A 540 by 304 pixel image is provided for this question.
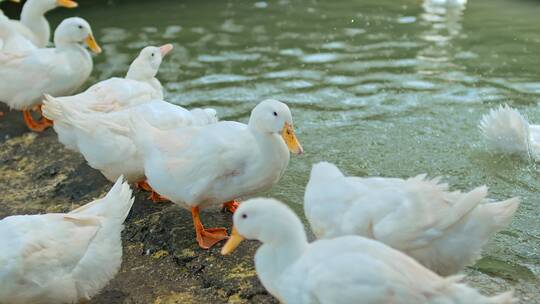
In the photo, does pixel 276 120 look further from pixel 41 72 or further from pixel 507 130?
pixel 41 72

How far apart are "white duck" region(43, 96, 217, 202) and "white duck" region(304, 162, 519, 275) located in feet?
5.34

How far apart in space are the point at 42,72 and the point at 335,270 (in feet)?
14.5

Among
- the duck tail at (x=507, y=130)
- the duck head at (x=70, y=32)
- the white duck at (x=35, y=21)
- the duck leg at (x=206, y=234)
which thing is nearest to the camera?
the duck leg at (x=206, y=234)

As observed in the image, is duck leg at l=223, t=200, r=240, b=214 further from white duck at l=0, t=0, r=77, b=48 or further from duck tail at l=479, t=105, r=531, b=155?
white duck at l=0, t=0, r=77, b=48

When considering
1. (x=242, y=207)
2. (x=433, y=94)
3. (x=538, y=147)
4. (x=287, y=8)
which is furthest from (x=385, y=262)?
(x=287, y=8)

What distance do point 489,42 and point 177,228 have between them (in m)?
5.52

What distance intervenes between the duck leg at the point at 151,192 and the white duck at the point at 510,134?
8.08ft

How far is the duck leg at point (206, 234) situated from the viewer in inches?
173

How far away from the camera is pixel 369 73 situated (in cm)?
794

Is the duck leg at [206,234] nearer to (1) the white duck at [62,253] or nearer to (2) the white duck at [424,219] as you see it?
(1) the white duck at [62,253]

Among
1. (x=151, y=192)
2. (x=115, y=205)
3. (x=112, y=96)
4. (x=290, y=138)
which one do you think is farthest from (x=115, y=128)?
(x=290, y=138)

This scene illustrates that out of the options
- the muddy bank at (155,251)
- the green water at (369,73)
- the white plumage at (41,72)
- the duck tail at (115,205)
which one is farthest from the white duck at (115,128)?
the white plumage at (41,72)

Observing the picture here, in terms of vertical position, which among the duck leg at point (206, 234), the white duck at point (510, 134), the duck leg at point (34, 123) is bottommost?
the duck leg at point (34, 123)

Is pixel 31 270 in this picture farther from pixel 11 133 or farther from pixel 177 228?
pixel 11 133
